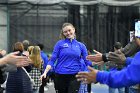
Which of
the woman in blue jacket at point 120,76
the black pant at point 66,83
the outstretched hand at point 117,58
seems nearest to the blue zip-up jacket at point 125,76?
the woman in blue jacket at point 120,76

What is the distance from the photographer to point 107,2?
25.3 meters

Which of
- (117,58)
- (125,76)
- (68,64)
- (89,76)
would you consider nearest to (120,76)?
(125,76)

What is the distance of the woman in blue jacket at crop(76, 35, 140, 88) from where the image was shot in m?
4.63

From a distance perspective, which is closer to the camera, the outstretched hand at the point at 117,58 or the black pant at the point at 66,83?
the outstretched hand at the point at 117,58

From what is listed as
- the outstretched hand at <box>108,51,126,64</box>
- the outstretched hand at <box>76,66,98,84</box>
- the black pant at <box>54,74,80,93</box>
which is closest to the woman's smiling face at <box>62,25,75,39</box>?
the black pant at <box>54,74,80,93</box>

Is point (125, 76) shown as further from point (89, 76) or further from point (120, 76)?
point (89, 76)

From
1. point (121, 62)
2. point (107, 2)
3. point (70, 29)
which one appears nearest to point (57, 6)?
point (107, 2)

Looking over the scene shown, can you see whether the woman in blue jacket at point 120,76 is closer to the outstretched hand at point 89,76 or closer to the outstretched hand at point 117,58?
the outstretched hand at point 89,76

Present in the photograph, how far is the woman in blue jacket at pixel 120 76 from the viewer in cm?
463

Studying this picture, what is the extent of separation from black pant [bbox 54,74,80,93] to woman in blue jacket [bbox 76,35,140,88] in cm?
485

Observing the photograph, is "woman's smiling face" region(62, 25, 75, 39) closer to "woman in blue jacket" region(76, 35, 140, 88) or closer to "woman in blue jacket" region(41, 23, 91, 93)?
"woman in blue jacket" region(41, 23, 91, 93)

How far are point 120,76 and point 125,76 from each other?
68mm

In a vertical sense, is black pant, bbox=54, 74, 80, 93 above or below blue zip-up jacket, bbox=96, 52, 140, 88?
below

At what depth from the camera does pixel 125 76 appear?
4.68m
